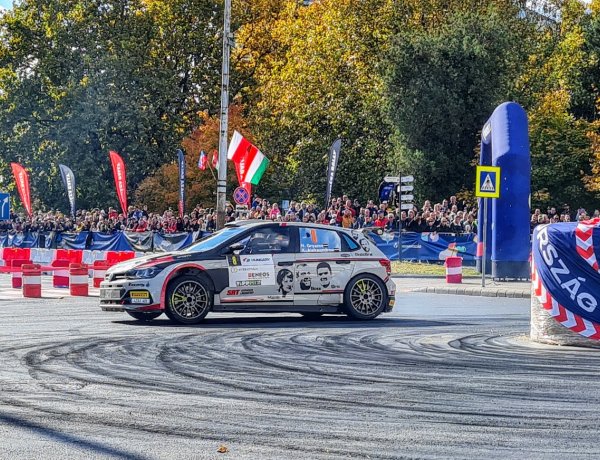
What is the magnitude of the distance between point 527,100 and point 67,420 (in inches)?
2133

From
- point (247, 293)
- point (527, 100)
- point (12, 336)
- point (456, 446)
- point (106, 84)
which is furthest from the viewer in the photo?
point (106, 84)

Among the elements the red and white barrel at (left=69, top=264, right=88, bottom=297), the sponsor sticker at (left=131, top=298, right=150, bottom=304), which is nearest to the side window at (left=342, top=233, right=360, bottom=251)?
the sponsor sticker at (left=131, top=298, right=150, bottom=304)

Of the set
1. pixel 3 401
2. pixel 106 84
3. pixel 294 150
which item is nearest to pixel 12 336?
pixel 3 401

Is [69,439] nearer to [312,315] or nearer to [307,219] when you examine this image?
[312,315]

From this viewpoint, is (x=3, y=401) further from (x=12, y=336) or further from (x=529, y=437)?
(x=12, y=336)

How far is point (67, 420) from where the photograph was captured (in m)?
8.53

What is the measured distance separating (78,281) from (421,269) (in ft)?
43.3

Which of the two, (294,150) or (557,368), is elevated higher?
(294,150)

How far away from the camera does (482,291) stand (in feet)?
87.7

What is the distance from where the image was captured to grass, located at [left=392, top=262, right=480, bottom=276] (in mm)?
34562

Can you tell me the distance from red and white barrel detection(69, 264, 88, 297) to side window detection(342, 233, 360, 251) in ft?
27.4

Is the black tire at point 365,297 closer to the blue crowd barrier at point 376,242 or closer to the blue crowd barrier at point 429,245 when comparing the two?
the blue crowd barrier at point 376,242

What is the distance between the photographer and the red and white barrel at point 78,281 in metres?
25.1

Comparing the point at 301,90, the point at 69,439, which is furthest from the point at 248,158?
the point at 69,439
